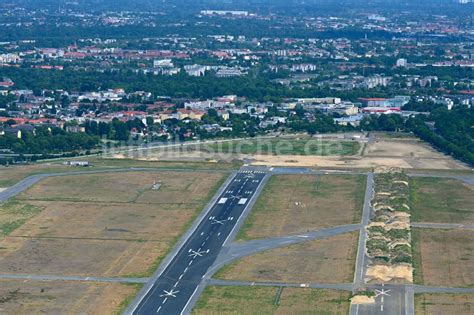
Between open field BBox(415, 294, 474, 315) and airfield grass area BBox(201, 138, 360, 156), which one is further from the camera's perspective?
airfield grass area BBox(201, 138, 360, 156)

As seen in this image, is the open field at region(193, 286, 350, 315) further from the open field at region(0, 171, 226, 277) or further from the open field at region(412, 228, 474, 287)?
the open field at region(0, 171, 226, 277)

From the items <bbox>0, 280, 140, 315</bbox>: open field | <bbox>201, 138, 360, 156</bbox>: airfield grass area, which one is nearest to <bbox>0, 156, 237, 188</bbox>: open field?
<bbox>201, 138, 360, 156</bbox>: airfield grass area

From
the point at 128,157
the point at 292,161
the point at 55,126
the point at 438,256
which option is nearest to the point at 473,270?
the point at 438,256

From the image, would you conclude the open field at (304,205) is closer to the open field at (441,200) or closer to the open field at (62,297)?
the open field at (441,200)

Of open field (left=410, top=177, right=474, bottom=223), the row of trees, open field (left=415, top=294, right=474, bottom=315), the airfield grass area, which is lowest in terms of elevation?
the airfield grass area

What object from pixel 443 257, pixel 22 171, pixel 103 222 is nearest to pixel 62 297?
pixel 103 222

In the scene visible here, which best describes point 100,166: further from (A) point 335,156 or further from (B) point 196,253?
(B) point 196,253
